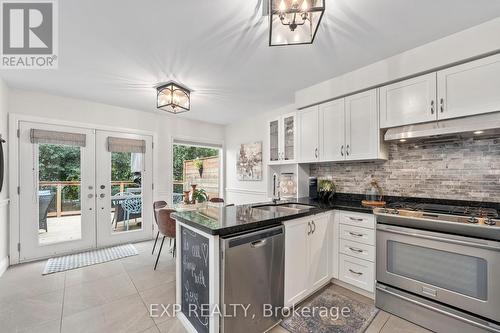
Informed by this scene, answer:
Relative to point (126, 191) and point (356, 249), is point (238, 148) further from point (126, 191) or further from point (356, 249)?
point (356, 249)

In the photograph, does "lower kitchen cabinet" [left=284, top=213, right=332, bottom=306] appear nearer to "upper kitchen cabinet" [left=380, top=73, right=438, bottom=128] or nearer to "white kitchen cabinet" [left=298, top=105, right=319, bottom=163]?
"white kitchen cabinet" [left=298, top=105, right=319, bottom=163]

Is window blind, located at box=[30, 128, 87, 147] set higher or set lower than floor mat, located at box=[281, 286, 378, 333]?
higher

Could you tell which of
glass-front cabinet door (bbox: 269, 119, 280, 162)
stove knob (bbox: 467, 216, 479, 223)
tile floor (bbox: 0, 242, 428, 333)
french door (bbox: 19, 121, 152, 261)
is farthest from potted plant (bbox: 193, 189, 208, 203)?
stove knob (bbox: 467, 216, 479, 223)

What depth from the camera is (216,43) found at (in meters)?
2.08

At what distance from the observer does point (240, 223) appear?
64.0 inches

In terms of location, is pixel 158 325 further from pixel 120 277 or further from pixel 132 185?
pixel 132 185

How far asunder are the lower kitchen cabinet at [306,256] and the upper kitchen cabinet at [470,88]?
1.51 m

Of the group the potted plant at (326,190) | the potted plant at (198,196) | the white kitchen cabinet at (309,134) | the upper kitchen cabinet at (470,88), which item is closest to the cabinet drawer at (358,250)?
the potted plant at (326,190)

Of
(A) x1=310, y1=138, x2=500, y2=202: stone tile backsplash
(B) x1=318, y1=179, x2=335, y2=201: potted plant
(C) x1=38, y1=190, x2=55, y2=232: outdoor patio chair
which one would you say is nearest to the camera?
(A) x1=310, y1=138, x2=500, y2=202: stone tile backsplash

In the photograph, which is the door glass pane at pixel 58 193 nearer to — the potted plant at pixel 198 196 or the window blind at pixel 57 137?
the window blind at pixel 57 137

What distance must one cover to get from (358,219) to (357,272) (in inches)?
22.0

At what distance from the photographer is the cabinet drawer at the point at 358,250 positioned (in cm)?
225

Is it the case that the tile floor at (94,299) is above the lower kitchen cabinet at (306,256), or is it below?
below

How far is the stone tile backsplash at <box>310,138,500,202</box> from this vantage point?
2.09 m
